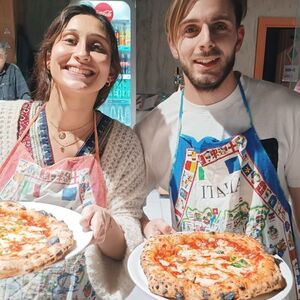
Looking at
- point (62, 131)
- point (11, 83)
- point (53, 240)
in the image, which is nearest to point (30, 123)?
point (62, 131)

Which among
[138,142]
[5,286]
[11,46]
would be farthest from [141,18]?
[5,286]

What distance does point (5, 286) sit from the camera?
3.72 feet

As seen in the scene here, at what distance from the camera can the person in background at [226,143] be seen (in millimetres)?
1186

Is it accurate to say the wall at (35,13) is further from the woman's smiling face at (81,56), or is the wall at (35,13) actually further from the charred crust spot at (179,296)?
the charred crust spot at (179,296)

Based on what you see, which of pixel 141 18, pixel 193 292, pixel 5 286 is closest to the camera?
pixel 193 292

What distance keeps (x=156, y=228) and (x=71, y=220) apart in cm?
25

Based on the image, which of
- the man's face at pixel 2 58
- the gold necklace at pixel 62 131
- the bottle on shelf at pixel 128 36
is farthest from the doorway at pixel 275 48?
the gold necklace at pixel 62 131

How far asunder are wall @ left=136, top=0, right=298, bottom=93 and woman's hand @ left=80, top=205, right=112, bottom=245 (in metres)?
3.96

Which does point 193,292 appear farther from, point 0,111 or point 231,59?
point 0,111

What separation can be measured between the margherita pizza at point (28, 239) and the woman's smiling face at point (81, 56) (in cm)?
37

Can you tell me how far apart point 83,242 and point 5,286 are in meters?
0.31

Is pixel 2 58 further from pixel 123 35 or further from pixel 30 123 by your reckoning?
pixel 30 123

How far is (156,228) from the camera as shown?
1208 mm

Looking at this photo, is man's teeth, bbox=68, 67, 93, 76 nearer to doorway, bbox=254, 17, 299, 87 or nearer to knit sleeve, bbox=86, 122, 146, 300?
knit sleeve, bbox=86, 122, 146, 300
